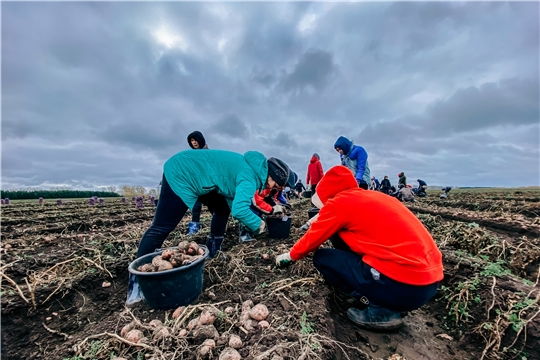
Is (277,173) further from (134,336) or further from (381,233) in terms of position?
(134,336)

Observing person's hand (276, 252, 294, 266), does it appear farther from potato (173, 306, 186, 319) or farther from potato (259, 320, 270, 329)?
potato (173, 306, 186, 319)

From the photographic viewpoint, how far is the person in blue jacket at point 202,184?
2.23m

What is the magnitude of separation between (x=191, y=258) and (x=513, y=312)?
2.41 m

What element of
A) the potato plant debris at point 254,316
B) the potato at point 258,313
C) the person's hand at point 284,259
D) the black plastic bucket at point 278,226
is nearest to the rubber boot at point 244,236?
the black plastic bucket at point 278,226

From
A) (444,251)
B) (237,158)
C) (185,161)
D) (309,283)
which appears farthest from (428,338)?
(185,161)

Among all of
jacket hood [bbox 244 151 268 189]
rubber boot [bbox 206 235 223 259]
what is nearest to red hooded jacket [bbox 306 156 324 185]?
rubber boot [bbox 206 235 223 259]

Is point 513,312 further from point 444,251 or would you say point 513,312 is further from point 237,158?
point 237,158

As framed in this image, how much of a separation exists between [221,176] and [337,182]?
1.04 meters

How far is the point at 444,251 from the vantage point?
9.71ft

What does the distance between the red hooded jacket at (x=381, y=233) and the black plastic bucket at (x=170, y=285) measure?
91 cm

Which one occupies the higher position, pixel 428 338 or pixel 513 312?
pixel 513 312

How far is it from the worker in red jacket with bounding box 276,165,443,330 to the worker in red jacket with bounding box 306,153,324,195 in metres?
5.31

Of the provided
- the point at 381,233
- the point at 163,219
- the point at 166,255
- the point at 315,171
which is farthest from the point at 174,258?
the point at 315,171

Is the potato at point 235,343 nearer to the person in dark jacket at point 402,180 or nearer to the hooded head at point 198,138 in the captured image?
the hooded head at point 198,138
